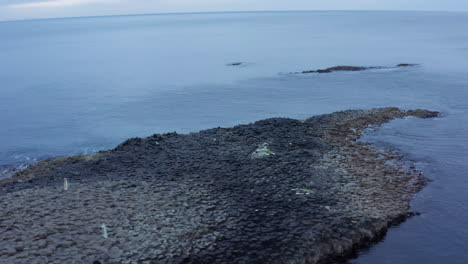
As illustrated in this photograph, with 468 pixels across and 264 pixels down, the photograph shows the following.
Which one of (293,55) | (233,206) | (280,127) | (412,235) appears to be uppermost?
(293,55)

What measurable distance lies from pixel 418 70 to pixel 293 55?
33.9 meters

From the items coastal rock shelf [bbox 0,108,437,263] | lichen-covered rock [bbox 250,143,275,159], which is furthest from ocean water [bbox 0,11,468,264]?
lichen-covered rock [bbox 250,143,275,159]

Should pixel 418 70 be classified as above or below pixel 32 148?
Answer: above

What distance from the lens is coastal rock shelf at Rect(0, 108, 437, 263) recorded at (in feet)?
63.7

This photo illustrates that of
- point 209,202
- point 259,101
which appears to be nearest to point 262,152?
point 209,202

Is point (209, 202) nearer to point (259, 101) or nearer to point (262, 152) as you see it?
point (262, 152)

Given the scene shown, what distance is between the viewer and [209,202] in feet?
77.2

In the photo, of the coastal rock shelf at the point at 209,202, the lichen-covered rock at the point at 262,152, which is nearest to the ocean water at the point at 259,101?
the coastal rock shelf at the point at 209,202

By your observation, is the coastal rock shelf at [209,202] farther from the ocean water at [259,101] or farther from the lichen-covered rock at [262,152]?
the ocean water at [259,101]

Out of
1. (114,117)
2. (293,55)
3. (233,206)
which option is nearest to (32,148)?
(114,117)

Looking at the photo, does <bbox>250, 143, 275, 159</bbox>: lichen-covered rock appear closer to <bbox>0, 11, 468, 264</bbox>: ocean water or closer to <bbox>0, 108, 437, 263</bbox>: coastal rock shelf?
<bbox>0, 108, 437, 263</bbox>: coastal rock shelf

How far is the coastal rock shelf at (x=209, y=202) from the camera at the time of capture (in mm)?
19422

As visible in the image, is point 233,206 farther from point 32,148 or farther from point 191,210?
point 32,148

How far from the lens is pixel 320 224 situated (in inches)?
846
